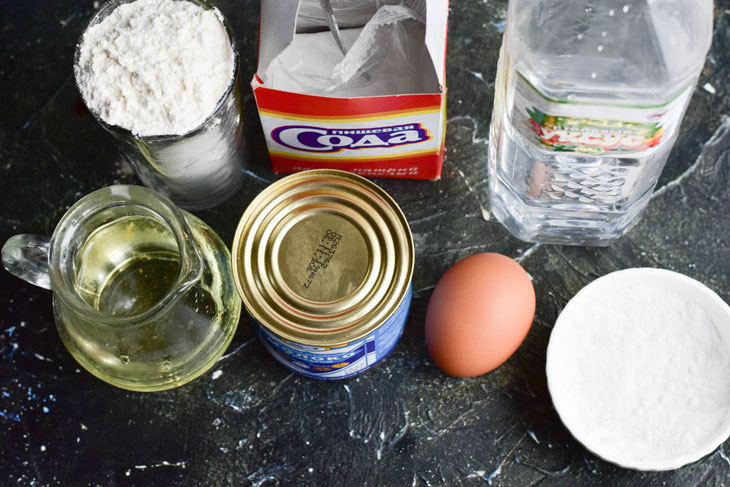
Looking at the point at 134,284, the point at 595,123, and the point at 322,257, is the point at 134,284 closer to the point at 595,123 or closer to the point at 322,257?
the point at 322,257

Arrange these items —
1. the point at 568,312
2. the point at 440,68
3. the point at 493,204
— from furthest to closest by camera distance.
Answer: the point at 493,204 → the point at 568,312 → the point at 440,68

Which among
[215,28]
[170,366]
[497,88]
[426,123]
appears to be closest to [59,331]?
[170,366]

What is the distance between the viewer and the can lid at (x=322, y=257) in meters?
1.08

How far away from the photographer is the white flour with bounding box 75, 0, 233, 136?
109cm

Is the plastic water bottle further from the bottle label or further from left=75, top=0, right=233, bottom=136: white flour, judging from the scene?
left=75, top=0, right=233, bottom=136: white flour

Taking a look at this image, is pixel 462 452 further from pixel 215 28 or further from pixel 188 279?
pixel 215 28

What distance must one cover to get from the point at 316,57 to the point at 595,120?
0.48 meters

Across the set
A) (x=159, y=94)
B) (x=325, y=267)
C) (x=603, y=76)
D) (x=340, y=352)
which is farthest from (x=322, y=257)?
(x=603, y=76)

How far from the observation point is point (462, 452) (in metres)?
1.20

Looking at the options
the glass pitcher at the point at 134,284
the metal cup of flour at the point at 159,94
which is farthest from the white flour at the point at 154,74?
the glass pitcher at the point at 134,284

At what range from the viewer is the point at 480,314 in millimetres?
1099

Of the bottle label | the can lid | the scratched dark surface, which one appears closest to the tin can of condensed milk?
the can lid

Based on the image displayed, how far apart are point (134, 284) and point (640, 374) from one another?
73cm

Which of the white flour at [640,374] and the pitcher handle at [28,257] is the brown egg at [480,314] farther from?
the pitcher handle at [28,257]
